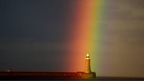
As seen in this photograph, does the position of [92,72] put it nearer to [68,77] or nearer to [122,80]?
[68,77]

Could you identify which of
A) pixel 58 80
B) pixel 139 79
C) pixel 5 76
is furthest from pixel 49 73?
pixel 139 79

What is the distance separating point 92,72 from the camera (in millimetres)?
121375

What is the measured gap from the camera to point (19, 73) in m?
113

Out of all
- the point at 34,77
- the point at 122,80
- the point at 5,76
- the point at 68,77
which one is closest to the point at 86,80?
the point at 68,77

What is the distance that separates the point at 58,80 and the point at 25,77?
8093mm

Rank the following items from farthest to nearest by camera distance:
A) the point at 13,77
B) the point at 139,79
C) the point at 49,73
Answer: the point at 139,79
the point at 49,73
the point at 13,77

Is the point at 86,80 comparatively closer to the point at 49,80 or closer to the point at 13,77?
the point at 49,80

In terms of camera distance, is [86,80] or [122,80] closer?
[86,80]

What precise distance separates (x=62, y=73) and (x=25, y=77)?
1210 cm

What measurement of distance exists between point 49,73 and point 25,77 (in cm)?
728

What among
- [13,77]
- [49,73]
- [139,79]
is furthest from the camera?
[139,79]

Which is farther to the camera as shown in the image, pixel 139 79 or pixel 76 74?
pixel 139 79

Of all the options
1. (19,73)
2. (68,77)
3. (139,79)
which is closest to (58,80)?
(68,77)

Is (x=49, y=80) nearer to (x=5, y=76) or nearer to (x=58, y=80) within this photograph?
(x=58, y=80)
